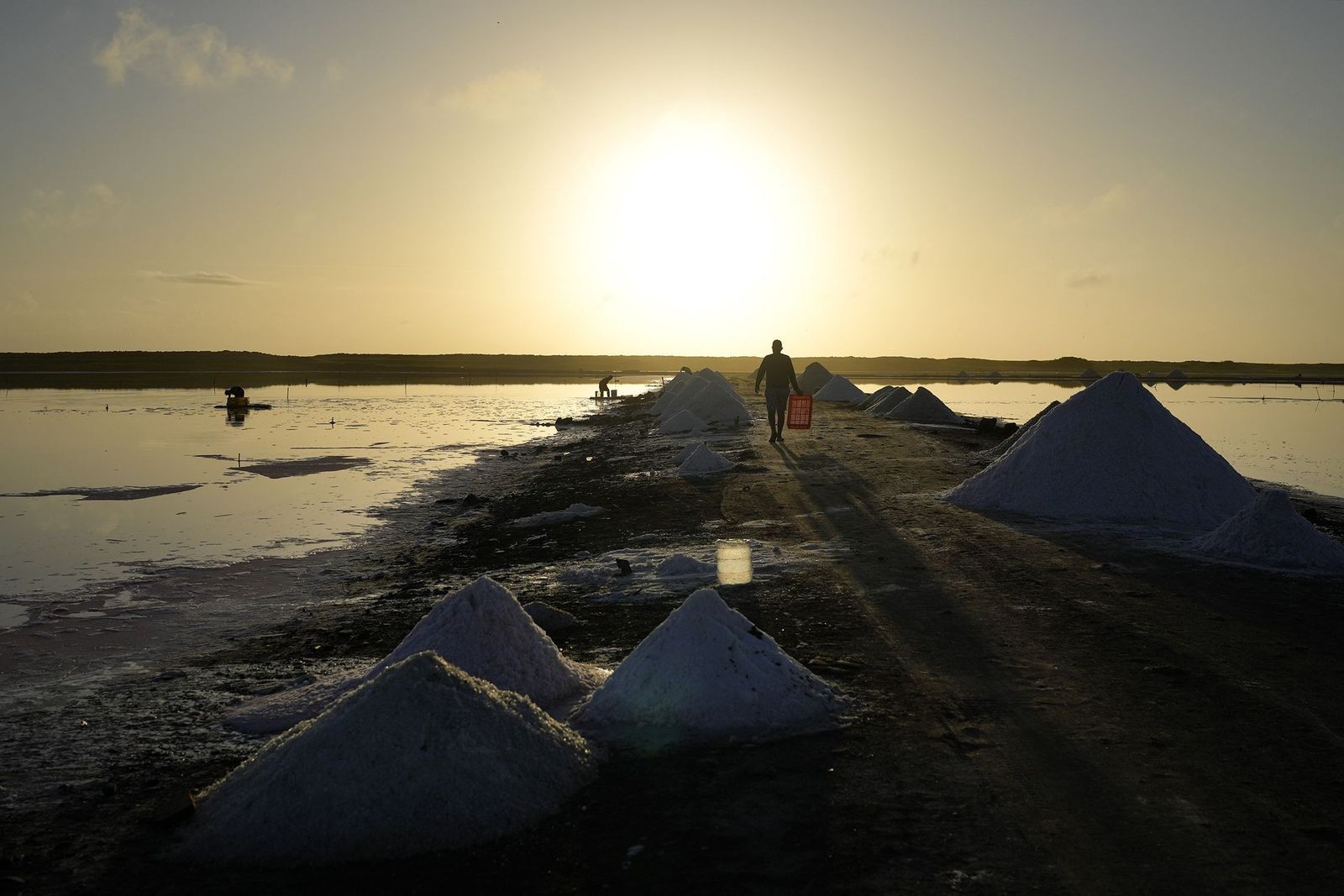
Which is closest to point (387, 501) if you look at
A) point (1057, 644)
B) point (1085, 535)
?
point (1085, 535)

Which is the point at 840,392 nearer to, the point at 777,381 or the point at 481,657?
the point at 777,381

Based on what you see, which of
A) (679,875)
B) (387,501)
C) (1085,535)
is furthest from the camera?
(387,501)

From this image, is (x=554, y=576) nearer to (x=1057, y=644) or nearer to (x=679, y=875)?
(x=1057, y=644)

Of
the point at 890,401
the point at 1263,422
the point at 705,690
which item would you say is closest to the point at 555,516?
the point at 705,690

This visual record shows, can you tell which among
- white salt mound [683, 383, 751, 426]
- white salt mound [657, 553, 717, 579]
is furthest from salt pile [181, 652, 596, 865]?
white salt mound [683, 383, 751, 426]

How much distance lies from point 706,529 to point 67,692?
21.5 ft

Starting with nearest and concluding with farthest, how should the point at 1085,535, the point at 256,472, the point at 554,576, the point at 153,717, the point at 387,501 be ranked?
the point at 153,717
the point at 554,576
the point at 1085,535
the point at 387,501
the point at 256,472

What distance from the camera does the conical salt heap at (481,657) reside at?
17.3 feet

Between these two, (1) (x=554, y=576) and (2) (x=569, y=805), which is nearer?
(2) (x=569, y=805)

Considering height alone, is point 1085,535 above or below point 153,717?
above

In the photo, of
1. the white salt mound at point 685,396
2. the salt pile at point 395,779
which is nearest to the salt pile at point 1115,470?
the salt pile at point 395,779

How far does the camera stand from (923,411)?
28625 mm

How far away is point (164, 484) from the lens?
17.0 m

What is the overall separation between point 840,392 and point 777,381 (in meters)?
23.3
